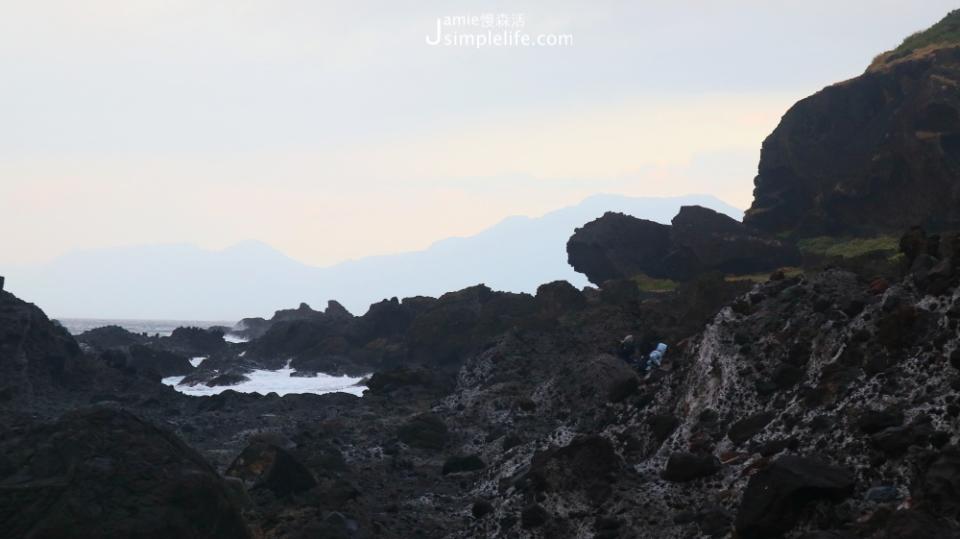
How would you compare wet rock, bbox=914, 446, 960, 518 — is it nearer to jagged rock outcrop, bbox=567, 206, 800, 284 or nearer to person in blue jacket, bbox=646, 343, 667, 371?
person in blue jacket, bbox=646, 343, 667, 371

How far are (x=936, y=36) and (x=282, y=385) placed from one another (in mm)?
53221

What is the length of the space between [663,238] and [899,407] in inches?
1936

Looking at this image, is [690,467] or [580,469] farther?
[580,469]

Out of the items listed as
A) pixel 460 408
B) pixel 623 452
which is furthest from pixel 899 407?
pixel 460 408

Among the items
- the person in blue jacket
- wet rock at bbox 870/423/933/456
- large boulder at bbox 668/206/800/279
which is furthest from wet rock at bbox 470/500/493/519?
large boulder at bbox 668/206/800/279

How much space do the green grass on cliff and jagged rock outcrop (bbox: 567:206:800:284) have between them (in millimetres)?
18432

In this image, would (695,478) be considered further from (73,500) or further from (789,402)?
(73,500)

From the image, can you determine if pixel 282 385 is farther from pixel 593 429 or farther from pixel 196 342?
pixel 593 429

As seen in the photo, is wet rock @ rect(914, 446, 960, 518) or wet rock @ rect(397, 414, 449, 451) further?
wet rock @ rect(397, 414, 449, 451)

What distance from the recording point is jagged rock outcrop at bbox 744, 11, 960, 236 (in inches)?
1929

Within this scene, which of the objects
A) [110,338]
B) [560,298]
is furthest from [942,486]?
[110,338]

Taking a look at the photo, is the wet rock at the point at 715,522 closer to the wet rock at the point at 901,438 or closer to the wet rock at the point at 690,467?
the wet rock at the point at 690,467

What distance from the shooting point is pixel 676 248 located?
6012 centimetres

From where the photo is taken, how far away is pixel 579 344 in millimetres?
42281
